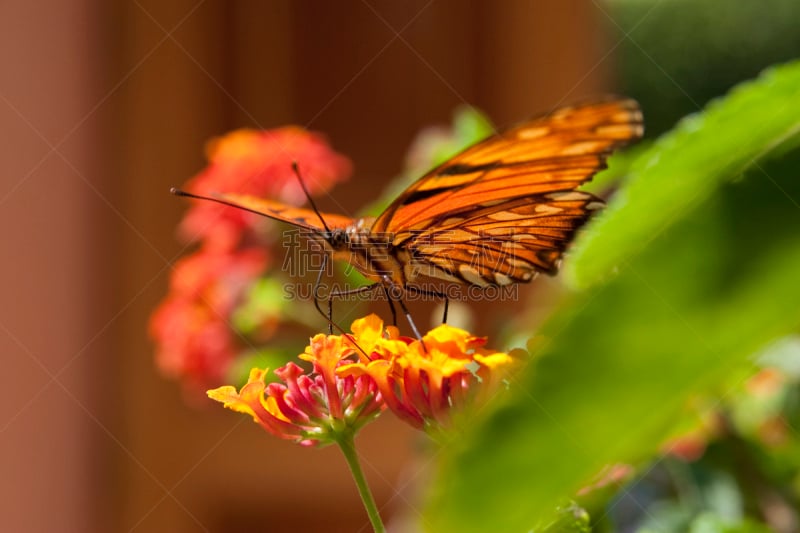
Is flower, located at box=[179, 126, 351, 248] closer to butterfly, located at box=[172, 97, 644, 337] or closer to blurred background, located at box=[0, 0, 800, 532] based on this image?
butterfly, located at box=[172, 97, 644, 337]

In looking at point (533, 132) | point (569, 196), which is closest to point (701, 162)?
point (533, 132)

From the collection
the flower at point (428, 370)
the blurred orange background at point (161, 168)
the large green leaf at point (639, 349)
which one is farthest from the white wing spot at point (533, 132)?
the blurred orange background at point (161, 168)

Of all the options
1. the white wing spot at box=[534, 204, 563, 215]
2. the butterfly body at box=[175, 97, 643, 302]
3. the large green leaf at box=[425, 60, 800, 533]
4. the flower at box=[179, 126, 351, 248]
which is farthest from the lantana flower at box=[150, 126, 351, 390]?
the large green leaf at box=[425, 60, 800, 533]

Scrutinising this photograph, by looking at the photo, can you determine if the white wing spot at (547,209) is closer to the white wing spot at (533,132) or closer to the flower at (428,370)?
the white wing spot at (533,132)

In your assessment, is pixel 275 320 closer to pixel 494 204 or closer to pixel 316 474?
pixel 494 204

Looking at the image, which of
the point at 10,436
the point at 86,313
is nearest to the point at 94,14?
the point at 86,313
